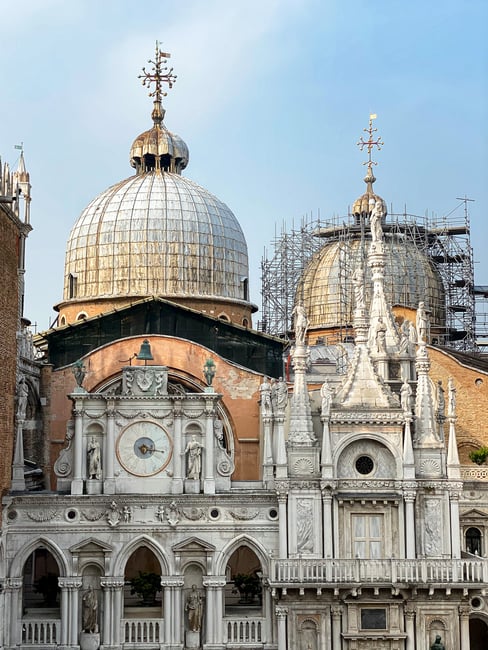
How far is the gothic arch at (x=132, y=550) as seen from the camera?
32094mm

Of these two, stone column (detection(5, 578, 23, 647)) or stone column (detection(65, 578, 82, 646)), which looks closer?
stone column (detection(5, 578, 23, 647))

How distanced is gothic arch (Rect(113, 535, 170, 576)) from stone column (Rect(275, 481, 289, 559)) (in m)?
3.00

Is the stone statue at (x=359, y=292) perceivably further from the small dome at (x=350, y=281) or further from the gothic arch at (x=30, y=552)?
the small dome at (x=350, y=281)

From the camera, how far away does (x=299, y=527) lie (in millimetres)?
32438

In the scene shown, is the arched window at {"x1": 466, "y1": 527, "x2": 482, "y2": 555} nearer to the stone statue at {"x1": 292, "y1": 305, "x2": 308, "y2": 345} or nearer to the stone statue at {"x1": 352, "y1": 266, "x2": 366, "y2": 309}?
the stone statue at {"x1": 352, "y1": 266, "x2": 366, "y2": 309}

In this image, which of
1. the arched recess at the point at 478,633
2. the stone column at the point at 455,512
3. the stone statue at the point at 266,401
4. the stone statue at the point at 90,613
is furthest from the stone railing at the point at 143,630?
the arched recess at the point at 478,633

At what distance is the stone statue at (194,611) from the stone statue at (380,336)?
10.5 meters

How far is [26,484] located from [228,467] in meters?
6.31

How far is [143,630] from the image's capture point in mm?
31875

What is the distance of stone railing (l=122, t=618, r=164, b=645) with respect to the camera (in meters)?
31.8

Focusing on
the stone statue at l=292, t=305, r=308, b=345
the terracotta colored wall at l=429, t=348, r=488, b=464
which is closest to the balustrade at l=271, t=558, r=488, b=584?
the stone statue at l=292, t=305, r=308, b=345

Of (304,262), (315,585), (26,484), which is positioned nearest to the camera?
(315,585)

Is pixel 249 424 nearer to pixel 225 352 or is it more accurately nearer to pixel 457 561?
pixel 225 352

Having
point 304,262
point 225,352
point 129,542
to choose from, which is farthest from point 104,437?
point 304,262
